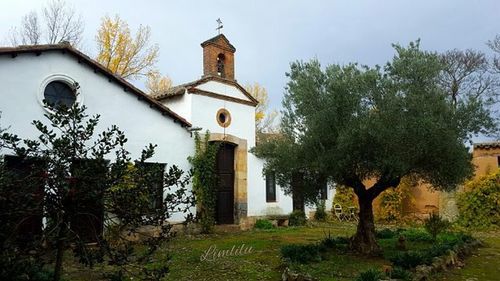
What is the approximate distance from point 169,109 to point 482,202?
13474 mm

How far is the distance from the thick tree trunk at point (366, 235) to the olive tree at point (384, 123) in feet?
0.16

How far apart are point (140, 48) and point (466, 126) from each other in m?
21.5

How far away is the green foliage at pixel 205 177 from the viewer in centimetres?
1468

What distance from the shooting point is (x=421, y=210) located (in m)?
19.8

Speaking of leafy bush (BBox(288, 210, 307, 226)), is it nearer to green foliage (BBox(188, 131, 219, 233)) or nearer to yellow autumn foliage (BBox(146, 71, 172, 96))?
green foliage (BBox(188, 131, 219, 233))

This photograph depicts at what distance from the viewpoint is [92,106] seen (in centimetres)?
1239

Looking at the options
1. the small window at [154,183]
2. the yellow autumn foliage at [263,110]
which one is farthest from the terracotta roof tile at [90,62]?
the yellow autumn foliage at [263,110]

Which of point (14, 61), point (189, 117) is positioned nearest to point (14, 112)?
point (14, 61)

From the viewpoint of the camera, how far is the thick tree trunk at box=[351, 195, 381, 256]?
9680mm

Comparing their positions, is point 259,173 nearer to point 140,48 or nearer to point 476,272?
point 476,272

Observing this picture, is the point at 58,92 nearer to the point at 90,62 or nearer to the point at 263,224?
the point at 90,62

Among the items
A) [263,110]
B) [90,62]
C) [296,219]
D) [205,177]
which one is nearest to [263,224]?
[296,219]

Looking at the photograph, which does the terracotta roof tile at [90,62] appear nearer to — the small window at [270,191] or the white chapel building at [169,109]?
the white chapel building at [169,109]

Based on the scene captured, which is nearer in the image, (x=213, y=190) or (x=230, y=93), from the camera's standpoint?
(x=213, y=190)
